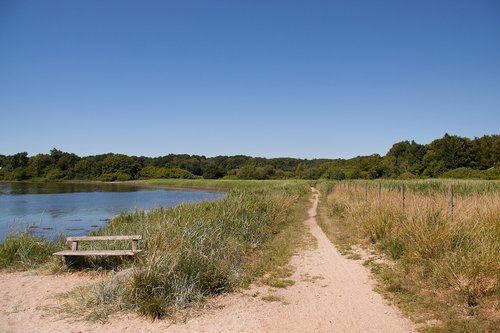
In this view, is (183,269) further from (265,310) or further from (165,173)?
→ (165,173)

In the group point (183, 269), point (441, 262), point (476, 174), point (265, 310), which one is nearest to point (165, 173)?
point (476, 174)

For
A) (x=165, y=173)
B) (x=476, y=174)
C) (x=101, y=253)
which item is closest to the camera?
(x=101, y=253)

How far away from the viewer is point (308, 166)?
106 m

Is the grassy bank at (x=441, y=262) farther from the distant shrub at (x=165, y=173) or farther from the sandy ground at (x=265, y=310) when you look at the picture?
the distant shrub at (x=165, y=173)

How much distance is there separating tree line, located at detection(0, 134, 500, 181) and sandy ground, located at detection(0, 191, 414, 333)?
45.7 metres

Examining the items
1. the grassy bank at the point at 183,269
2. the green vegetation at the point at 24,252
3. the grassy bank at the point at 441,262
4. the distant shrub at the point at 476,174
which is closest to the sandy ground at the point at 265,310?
the grassy bank at the point at 183,269

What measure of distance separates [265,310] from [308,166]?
4016 inches

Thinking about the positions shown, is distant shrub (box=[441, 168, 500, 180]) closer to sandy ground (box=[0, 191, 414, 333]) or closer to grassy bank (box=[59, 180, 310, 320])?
grassy bank (box=[59, 180, 310, 320])

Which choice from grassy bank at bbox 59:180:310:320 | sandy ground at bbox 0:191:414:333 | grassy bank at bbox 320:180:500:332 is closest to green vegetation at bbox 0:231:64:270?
sandy ground at bbox 0:191:414:333

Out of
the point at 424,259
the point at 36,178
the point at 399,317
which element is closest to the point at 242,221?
the point at 424,259

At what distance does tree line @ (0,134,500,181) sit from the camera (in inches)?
2657

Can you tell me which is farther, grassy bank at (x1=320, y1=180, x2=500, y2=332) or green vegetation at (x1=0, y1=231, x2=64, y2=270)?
green vegetation at (x1=0, y1=231, x2=64, y2=270)

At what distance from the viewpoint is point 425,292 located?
18.8 ft

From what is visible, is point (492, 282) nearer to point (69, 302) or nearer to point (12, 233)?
point (69, 302)
